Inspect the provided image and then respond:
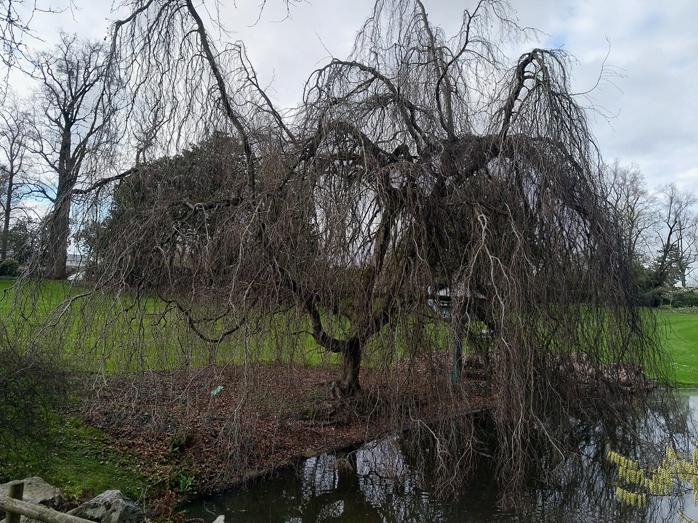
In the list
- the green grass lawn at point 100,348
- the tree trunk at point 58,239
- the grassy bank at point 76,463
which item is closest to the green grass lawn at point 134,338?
the green grass lawn at point 100,348

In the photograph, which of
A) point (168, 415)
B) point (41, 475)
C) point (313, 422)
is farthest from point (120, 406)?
point (313, 422)

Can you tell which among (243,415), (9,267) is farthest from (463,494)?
(9,267)

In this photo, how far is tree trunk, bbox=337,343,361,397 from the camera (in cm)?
639

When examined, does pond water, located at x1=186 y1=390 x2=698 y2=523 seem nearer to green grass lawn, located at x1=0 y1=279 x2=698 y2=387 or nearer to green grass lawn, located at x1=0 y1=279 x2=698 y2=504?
green grass lawn, located at x1=0 y1=279 x2=698 y2=504

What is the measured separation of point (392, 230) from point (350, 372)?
2617 mm

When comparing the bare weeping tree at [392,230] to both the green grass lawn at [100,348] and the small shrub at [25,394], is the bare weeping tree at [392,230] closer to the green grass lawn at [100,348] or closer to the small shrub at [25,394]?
the green grass lawn at [100,348]

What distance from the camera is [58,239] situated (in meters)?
4.88

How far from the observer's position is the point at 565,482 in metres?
4.99

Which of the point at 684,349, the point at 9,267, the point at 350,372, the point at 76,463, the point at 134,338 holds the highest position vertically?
the point at 9,267

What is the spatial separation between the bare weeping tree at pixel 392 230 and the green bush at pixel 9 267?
0.88 meters

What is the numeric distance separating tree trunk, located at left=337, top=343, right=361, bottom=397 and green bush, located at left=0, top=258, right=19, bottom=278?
3.62 metres

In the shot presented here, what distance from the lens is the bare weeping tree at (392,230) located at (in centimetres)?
435

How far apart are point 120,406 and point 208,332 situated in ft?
6.34

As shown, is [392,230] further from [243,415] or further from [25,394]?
[25,394]
